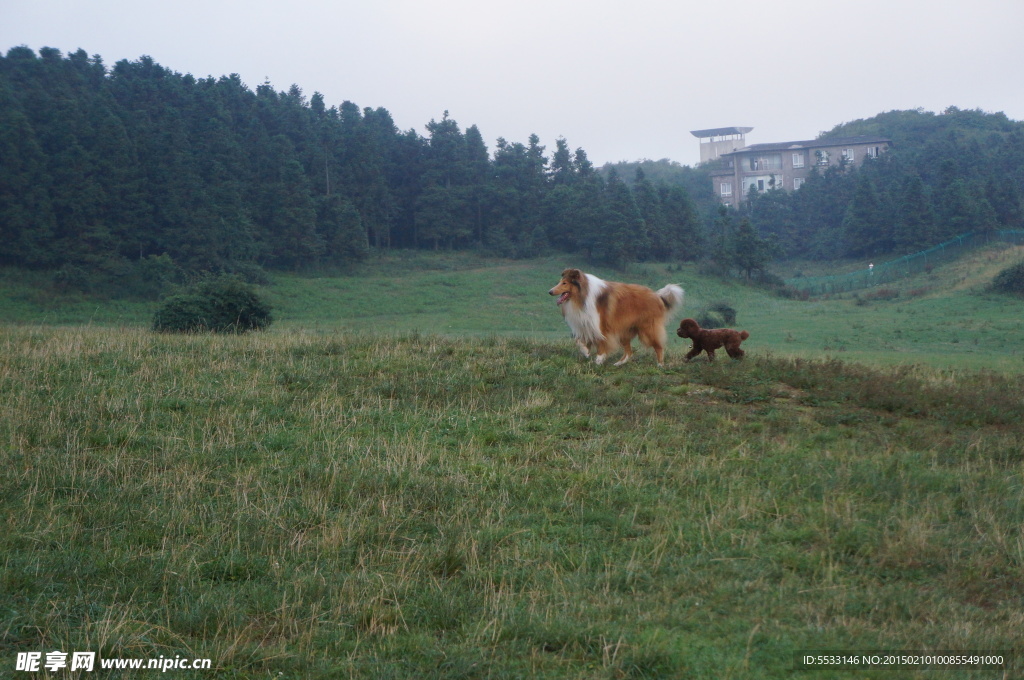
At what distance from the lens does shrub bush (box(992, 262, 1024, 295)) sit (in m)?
39.2

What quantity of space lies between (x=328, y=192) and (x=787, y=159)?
184 feet

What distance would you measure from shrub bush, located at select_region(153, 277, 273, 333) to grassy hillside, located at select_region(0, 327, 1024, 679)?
9.38m

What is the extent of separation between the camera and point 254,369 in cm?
1198

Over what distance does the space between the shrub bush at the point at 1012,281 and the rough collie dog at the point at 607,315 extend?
32482 mm

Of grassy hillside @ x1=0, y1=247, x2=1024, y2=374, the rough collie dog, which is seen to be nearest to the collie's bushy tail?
the rough collie dog

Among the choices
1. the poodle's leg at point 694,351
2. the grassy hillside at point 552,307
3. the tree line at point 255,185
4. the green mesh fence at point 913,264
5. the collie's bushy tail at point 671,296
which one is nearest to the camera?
the poodle's leg at point 694,351

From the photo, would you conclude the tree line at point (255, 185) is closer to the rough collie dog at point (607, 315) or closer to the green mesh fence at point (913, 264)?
the green mesh fence at point (913, 264)

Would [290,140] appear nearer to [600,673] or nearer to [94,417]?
[94,417]

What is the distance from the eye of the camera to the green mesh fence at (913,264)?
54250mm

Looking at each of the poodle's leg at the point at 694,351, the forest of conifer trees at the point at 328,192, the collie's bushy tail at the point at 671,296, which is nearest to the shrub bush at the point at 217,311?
the collie's bushy tail at the point at 671,296

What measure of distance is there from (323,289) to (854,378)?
4192 centimetres

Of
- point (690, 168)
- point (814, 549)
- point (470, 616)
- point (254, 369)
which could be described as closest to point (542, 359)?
point (254, 369)

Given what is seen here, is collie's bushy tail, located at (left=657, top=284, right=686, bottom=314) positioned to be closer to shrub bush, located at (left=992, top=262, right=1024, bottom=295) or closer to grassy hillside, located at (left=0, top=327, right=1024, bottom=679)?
grassy hillside, located at (left=0, top=327, right=1024, bottom=679)

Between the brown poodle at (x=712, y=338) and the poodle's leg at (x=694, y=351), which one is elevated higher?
the brown poodle at (x=712, y=338)
